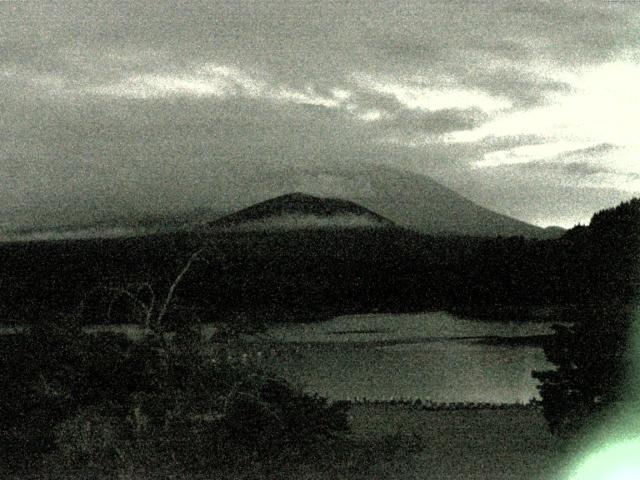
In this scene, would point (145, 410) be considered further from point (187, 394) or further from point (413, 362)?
point (413, 362)

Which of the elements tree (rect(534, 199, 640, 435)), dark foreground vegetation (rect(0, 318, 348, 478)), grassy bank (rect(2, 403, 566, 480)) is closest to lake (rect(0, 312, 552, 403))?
dark foreground vegetation (rect(0, 318, 348, 478))

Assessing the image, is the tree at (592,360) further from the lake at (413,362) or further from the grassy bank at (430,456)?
the lake at (413,362)

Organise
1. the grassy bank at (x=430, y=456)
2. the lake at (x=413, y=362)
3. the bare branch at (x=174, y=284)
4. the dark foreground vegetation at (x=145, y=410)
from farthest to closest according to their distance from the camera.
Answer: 1. the lake at (x=413, y=362)
2. the bare branch at (x=174, y=284)
3. the dark foreground vegetation at (x=145, y=410)
4. the grassy bank at (x=430, y=456)

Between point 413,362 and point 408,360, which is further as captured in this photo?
point 408,360

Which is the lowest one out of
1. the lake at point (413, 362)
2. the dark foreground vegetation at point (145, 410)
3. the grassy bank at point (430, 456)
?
the lake at point (413, 362)

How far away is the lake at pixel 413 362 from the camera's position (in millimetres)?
15922

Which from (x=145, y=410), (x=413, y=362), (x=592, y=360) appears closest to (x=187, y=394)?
(x=145, y=410)

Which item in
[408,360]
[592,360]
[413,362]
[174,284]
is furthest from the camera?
[408,360]

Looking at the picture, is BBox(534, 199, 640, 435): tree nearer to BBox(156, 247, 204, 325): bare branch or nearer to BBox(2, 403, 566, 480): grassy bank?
BBox(2, 403, 566, 480): grassy bank

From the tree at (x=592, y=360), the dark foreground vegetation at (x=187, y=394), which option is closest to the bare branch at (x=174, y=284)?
the dark foreground vegetation at (x=187, y=394)

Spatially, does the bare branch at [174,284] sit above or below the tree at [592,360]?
above

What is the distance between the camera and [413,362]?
71.8 feet

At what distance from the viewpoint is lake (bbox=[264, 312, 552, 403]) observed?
52.2ft

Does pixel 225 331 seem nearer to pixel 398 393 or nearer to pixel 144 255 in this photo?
pixel 144 255
